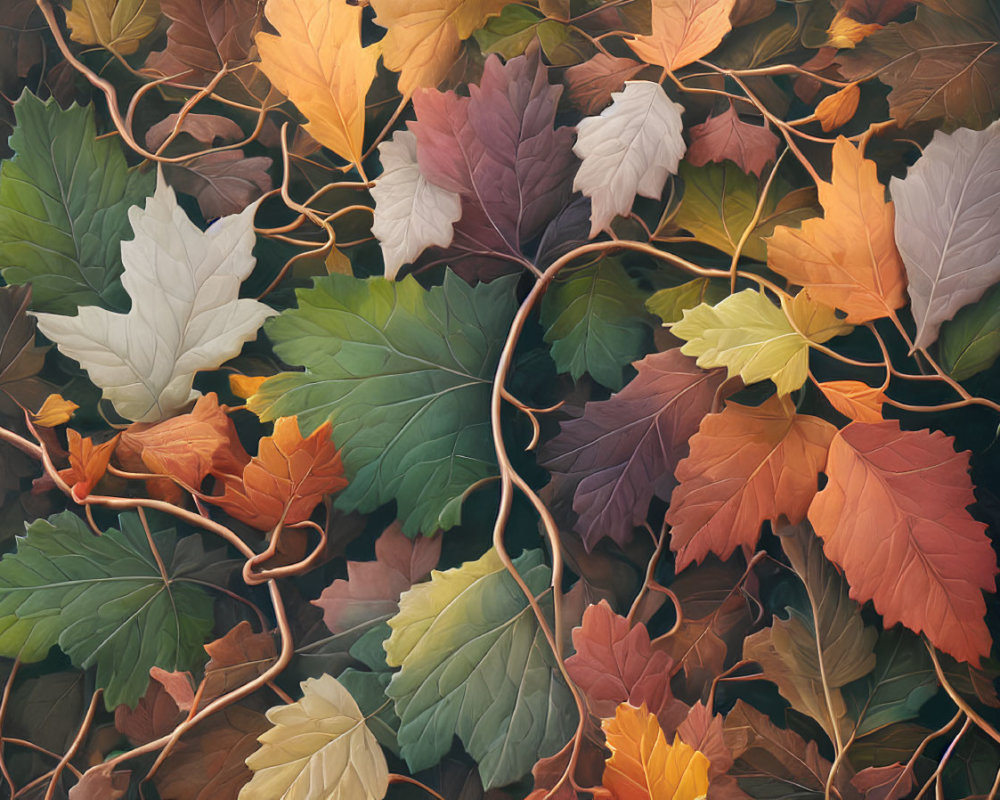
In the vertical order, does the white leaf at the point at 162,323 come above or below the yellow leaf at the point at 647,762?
above

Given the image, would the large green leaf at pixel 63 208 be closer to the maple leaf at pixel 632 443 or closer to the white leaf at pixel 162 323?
the white leaf at pixel 162 323

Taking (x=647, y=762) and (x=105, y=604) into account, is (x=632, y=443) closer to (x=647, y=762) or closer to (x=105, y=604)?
(x=647, y=762)

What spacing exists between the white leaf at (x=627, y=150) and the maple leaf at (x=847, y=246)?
0.26 feet

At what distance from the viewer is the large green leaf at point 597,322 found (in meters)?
0.44

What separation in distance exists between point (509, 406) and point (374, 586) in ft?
0.44

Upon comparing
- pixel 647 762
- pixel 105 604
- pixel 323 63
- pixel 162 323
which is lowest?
pixel 647 762

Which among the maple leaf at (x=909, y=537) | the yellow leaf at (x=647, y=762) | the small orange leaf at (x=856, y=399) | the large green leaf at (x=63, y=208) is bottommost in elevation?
the yellow leaf at (x=647, y=762)

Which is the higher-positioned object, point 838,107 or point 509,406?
point 838,107

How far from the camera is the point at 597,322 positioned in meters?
0.44

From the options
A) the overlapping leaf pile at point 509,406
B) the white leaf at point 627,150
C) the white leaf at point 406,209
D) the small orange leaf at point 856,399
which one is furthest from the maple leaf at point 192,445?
the small orange leaf at point 856,399

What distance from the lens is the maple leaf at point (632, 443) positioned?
0.43m

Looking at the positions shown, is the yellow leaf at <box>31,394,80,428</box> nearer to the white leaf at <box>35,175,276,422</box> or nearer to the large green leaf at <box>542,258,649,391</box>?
the white leaf at <box>35,175,276,422</box>

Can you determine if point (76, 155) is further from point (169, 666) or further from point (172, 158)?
point (169, 666)

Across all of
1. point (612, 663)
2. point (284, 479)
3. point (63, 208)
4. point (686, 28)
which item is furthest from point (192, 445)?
point (686, 28)
